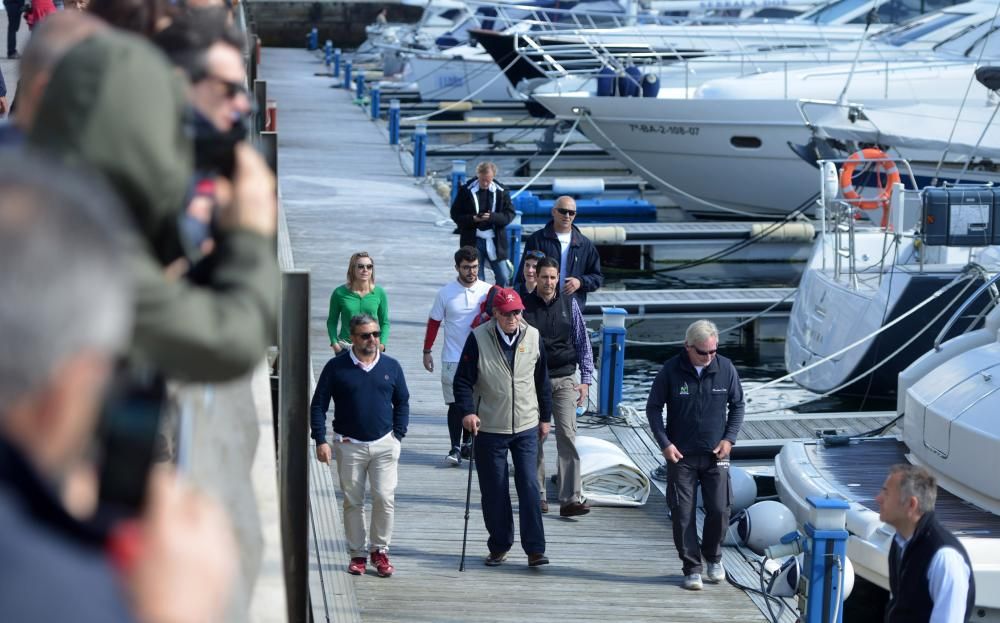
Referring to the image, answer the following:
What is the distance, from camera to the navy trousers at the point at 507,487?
28.5 feet

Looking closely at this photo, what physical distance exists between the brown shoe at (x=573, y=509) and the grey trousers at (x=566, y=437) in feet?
0.09

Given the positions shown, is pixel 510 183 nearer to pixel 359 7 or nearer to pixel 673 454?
pixel 673 454

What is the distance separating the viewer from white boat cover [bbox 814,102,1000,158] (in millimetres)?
18094

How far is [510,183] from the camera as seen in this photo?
85.5 feet

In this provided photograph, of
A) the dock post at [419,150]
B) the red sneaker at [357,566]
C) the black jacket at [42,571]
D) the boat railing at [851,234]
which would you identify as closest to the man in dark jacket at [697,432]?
the red sneaker at [357,566]

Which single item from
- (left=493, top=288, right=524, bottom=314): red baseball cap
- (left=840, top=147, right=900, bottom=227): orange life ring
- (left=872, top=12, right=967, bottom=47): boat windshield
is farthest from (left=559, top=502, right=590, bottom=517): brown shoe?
(left=872, top=12, right=967, bottom=47): boat windshield

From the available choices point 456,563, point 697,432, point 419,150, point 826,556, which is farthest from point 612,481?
point 419,150

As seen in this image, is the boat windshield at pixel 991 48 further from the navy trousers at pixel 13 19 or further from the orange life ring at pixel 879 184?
the navy trousers at pixel 13 19

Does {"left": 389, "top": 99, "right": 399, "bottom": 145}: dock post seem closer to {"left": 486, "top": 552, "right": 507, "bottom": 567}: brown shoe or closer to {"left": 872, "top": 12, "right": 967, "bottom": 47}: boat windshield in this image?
{"left": 872, "top": 12, "right": 967, "bottom": 47}: boat windshield

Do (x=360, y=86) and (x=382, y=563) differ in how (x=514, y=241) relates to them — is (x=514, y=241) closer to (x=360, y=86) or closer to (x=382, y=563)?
(x=382, y=563)

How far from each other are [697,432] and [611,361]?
11.8 feet

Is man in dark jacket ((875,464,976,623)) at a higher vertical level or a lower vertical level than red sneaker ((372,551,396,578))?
higher

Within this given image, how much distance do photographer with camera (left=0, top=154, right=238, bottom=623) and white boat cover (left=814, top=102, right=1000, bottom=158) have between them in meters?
17.3

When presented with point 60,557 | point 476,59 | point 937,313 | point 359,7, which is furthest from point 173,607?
point 359,7
